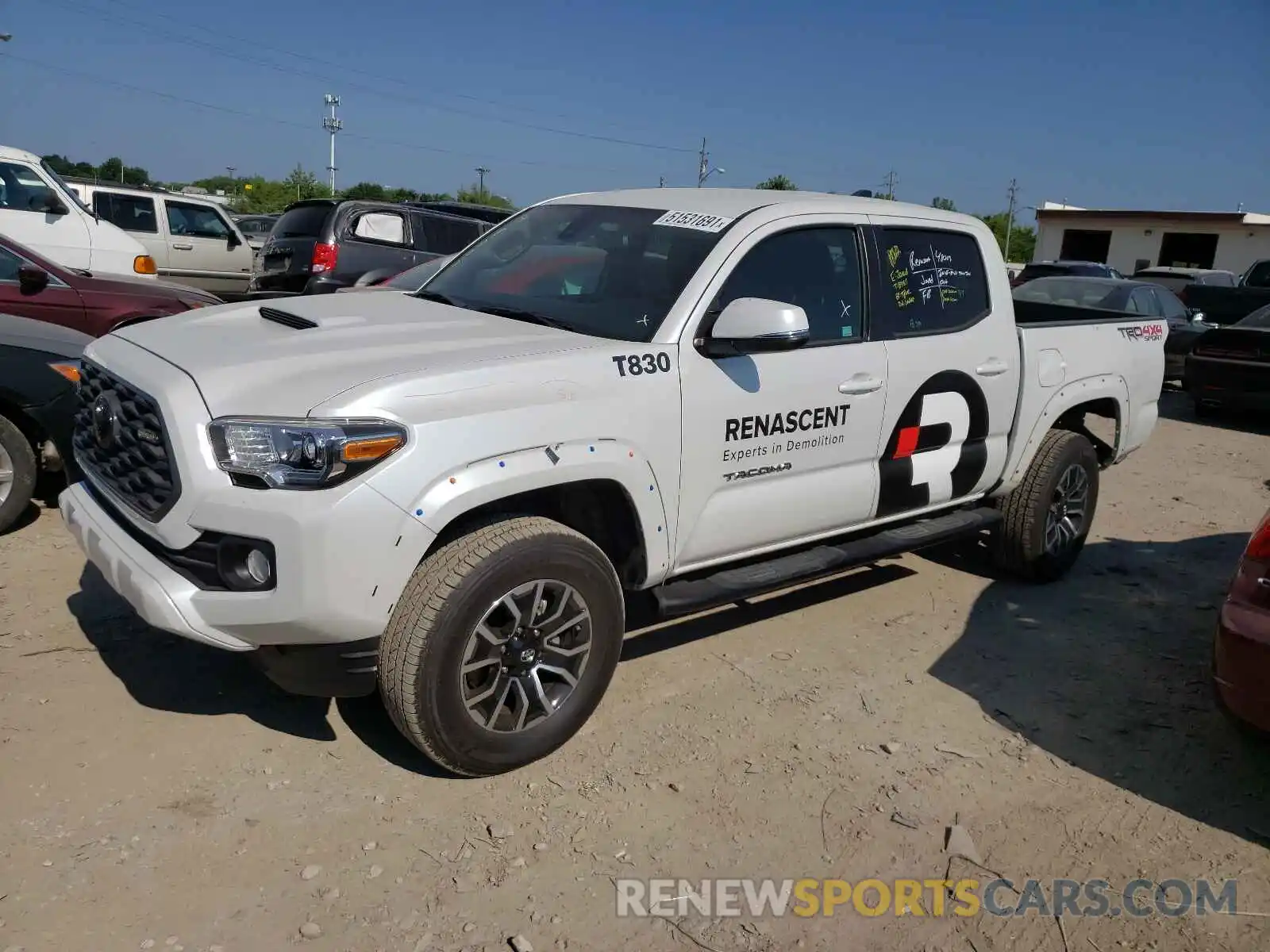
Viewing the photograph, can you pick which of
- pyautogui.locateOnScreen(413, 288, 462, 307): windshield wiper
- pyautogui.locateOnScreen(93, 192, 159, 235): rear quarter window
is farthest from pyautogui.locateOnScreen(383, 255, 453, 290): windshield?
pyautogui.locateOnScreen(93, 192, 159, 235): rear quarter window

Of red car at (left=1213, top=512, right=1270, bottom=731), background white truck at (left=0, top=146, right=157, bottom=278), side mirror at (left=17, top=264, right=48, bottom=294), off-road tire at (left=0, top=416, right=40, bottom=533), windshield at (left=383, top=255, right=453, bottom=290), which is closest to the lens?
red car at (left=1213, top=512, right=1270, bottom=731)

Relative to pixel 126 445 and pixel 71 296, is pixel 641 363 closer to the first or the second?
pixel 126 445

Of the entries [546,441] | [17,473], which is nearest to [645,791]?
[546,441]

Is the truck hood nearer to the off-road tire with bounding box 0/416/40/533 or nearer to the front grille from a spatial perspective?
the front grille

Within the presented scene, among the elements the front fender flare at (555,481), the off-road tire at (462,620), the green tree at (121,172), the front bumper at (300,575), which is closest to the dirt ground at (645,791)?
the off-road tire at (462,620)

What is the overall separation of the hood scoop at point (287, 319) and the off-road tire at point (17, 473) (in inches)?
75.3

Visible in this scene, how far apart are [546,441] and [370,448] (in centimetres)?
58

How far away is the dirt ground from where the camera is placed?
280 centimetres

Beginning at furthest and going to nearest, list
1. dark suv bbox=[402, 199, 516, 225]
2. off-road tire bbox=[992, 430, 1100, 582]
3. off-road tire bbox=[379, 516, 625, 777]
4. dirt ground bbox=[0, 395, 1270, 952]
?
dark suv bbox=[402, 199, 516, 225] → off-road tire bbox=[992, 430, 1100, 582] → off-road tire bbox=[379, 516, 625, 777] → dirt ground bbox=[0, 395, 1270, 952]

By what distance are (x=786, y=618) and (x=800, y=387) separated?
4.65ft

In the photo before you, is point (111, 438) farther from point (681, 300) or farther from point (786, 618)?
point (786, 618)

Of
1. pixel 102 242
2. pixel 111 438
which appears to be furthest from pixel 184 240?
pixel 111 438

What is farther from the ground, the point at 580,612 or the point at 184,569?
the point at 184,569

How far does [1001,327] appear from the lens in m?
4.95
